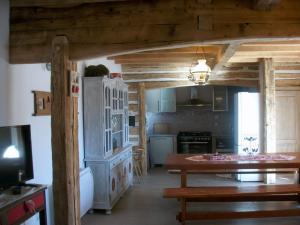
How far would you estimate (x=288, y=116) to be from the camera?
884 centimetres

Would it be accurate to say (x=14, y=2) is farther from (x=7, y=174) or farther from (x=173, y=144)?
(x=173, y=144)

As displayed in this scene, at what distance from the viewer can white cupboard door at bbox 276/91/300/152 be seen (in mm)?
8820

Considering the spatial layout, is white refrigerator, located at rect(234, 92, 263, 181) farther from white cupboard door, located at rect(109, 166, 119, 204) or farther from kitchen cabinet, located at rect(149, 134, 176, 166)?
white cupboard door, located at rect(109, 166, 119, 204)

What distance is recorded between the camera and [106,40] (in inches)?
142

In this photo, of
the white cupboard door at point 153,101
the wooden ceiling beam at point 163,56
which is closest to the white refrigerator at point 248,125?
the wooden ceiling beam at point 163,56

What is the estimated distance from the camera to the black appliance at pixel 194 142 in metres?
10.6

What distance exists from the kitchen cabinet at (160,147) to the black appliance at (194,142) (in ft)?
0.81

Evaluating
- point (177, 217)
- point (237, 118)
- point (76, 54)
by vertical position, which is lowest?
point (177, 217)

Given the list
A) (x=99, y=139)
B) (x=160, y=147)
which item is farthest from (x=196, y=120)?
(x=99, y=139)

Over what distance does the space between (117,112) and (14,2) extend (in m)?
3.43

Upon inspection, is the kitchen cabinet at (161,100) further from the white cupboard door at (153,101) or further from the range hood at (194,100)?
the range hood at (194,100)

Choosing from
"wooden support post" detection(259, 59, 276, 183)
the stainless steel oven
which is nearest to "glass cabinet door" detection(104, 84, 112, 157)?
"wooden support post" detection(259, 59, 276, 183)

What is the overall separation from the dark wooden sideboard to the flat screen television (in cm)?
10

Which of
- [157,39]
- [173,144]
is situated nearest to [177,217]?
[157,39]
